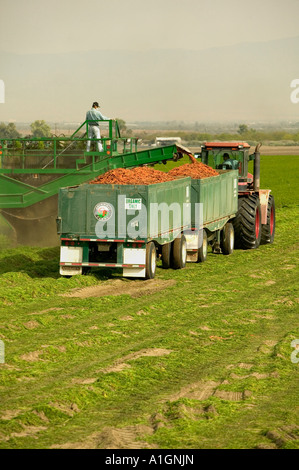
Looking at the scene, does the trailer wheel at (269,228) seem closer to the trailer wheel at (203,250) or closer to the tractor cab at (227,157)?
the tractor cab at (227,157)

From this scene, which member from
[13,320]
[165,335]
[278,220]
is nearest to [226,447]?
[165,335]

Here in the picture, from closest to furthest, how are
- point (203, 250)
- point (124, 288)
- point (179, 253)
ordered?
point (124, 288) < point (179, 253) < point (203, 250)

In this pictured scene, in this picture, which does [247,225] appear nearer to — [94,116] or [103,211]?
[94,116]

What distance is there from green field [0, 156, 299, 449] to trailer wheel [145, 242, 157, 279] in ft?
0.58

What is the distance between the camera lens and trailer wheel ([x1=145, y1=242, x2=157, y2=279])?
16578mm

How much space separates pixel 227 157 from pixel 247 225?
81.8 inches

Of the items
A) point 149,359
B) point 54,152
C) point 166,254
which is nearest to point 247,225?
point 166,254

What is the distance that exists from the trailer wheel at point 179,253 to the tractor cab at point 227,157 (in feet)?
15.1

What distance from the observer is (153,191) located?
16.5 metres

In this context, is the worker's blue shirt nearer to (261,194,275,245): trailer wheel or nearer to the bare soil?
(261,194,275,245): trailer wheel

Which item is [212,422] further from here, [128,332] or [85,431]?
[128,332]

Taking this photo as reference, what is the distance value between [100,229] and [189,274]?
2463mm

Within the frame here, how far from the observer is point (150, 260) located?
16719 mm

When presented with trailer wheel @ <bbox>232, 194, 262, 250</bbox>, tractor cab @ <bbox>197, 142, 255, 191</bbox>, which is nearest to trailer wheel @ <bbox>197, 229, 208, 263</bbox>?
trailer wheel @ <bbox>232, 194, 262, 250</bbox>
